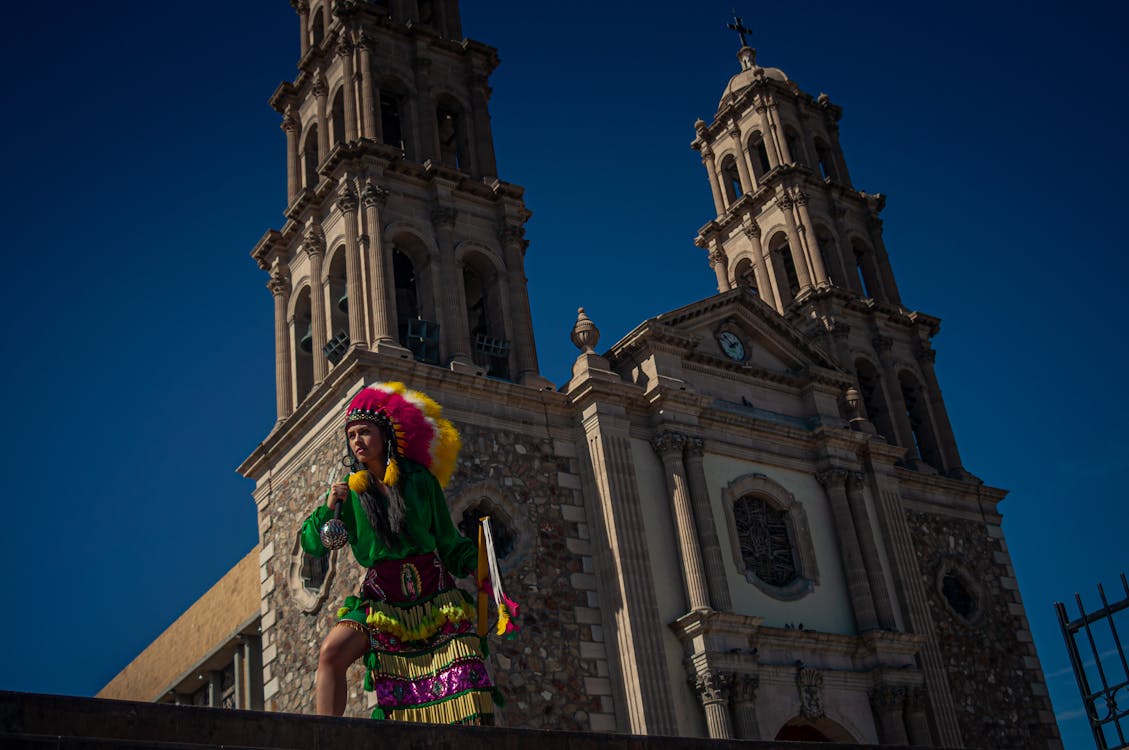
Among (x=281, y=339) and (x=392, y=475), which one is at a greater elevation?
(x=281, y=339)

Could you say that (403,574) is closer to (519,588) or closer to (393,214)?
(519,588)

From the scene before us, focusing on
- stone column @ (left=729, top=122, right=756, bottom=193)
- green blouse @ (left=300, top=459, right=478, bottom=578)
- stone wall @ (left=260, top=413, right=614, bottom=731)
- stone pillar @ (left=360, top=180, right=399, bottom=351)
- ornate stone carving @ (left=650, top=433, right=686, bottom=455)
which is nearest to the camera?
green blouse @ (left=300, top=459, right=478, bottom=578)

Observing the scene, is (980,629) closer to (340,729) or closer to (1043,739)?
(1043,739)

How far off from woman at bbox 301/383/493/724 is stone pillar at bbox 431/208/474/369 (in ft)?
34.7

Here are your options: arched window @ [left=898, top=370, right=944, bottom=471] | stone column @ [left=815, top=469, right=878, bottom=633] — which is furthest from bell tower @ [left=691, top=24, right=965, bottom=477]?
stone column @ [left=815, top=469, right=878, bottom=633]

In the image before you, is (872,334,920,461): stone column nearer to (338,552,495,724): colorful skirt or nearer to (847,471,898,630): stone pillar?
(847,471,898,630): stone pillar

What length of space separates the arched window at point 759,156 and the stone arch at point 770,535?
1059 cm

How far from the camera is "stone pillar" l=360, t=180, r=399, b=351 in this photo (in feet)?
64.9

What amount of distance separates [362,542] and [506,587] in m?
9.53

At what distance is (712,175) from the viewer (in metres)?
31.4

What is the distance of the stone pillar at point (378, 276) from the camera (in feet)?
64.9

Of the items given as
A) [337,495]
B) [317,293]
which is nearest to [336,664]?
[337,495]

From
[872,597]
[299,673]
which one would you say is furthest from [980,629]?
[299,673]

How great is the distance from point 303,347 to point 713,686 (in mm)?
9755
